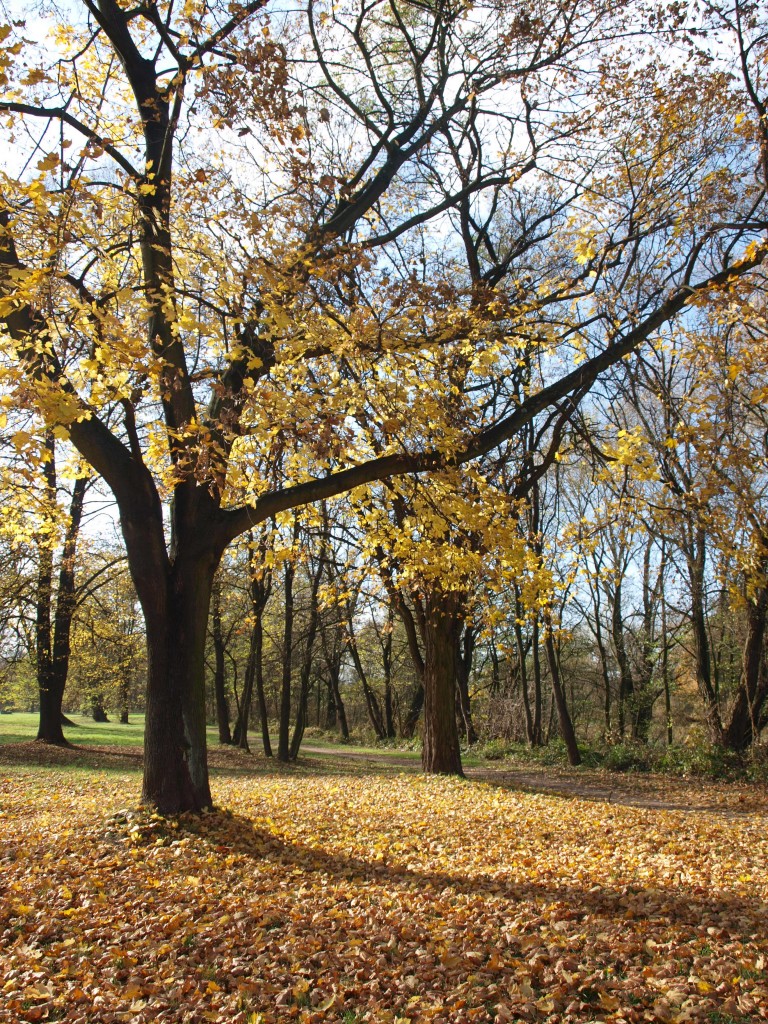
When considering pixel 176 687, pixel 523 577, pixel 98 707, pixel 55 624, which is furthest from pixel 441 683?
pixel 98 707

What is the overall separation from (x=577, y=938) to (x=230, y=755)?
16.4 metres

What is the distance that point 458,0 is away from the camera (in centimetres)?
691

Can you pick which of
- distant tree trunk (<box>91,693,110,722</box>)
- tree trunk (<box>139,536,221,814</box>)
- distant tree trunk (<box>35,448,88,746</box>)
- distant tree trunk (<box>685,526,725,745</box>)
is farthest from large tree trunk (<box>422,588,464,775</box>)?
distant tree trunk (<box>91,693,110,722</box>)

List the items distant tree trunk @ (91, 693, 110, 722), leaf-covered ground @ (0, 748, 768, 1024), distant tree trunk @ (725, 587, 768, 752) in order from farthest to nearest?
distant tree trunk @ (91, 693, 110, 722), distant tree trunk @ (725, 587, 768, 752), leaf-covered ground @ (0, 748, 768, 1024)

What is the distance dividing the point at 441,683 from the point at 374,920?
729 cm

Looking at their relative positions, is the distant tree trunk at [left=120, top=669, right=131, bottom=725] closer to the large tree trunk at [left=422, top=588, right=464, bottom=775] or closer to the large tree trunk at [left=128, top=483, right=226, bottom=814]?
the large tree trunk at [left=422, top=588, right=464, bottom=775]

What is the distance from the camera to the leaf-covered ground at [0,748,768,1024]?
3.15m

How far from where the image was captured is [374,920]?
416 centimetres

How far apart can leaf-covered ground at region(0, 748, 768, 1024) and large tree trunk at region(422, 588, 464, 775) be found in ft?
13.3

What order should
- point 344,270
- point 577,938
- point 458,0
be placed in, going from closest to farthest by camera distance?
point 577,938
point 344,270
point 458,0

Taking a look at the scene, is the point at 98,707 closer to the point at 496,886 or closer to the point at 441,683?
the point at 441,683

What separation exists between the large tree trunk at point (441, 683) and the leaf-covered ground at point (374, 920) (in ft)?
13.3

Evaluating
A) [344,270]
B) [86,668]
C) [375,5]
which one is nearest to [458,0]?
[375,5]

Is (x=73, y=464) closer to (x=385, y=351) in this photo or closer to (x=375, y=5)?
(x=385, y=351)
